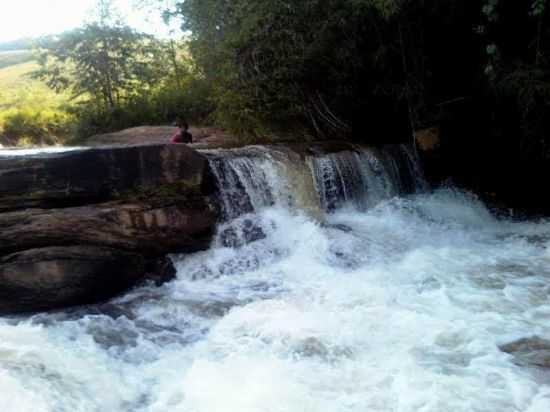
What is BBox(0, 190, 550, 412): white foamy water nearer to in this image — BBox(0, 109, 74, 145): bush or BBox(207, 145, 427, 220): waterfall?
BBox(207, 145, 427, 220): waterfall

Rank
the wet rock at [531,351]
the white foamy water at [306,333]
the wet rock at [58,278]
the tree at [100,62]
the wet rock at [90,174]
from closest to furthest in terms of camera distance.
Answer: the white foamy water at [306,333], the wet rock at [531,351], the wet rock at [58,278], the wet rock at [90,174], the tree at [100,62]

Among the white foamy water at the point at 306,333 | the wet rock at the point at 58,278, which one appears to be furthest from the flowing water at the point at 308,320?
the wet rock at the point at 58,278

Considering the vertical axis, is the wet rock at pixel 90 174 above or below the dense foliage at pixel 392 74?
below

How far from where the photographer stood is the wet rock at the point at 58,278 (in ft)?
16.8

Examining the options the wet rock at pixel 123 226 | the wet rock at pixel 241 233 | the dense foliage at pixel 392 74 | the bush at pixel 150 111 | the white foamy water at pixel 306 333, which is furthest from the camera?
the bush at pixel 150 111

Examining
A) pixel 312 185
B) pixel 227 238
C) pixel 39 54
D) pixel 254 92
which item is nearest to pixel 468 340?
pixel 227 238

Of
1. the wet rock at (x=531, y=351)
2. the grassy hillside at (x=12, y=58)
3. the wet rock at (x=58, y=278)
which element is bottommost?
the wet rock at (x=531, y=351)

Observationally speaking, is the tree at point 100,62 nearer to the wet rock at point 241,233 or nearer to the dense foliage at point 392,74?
the dense foliage at point 392,74

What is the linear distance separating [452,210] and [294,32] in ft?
12.7

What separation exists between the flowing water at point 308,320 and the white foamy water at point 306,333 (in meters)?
0.01

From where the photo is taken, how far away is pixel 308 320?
4.48m

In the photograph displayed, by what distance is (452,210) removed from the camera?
791 centimetres

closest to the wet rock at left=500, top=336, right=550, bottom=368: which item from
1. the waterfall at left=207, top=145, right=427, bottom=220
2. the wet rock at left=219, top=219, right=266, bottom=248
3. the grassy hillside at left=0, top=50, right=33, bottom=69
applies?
the wet rock at left=219, top=219, right=266, bottom=248

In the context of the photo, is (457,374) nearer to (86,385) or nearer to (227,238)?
(86,385)
